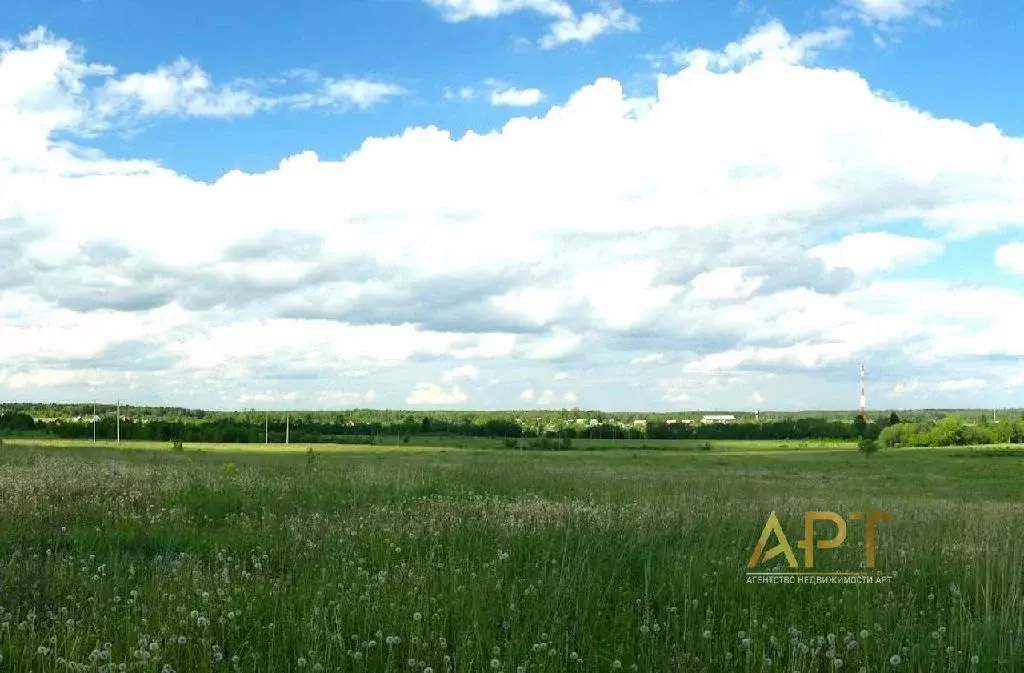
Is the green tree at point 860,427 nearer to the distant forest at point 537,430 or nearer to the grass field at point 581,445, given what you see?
the distant forest at point 537,430

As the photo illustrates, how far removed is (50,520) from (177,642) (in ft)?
19.8

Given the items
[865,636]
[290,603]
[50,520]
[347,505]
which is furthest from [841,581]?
[50,520]

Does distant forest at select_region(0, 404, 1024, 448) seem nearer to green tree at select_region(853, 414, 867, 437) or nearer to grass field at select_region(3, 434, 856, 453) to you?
green tree at select_region(853, 414, 867, 437)

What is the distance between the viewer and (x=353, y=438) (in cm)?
14025

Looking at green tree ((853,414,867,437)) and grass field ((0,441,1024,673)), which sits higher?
grass field ((0,441,1024,673))

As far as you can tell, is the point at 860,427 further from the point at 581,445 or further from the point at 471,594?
the point at 471,594

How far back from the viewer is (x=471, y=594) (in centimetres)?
643

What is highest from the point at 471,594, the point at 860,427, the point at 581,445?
the point at 471,594

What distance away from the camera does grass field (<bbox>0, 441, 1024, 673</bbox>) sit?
5.36 m

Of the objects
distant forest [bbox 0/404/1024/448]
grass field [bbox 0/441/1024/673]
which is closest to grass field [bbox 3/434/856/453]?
distant forest [bbox 0/404/1024/448]

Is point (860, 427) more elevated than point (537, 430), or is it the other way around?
point (860, 427)

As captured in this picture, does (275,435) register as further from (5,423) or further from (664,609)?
(664,609)

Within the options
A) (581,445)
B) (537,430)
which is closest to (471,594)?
(581,445)

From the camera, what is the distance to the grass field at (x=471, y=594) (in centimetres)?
536
